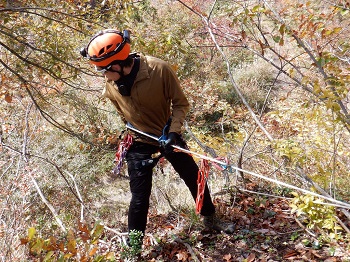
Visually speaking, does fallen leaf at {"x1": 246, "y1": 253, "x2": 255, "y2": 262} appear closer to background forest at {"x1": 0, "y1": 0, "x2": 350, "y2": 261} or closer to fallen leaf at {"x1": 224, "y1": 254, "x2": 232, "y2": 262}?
background forest at {"x1": 0, "y1": 0, "x2": 350, "y2": 261}

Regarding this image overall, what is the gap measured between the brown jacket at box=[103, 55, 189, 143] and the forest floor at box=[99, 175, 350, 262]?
46.0 inches

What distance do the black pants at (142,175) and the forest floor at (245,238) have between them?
445mm

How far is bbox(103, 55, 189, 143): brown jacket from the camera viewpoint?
114 inches

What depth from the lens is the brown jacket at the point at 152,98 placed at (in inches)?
114

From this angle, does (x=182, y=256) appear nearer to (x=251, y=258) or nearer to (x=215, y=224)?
(x=215, y=224)

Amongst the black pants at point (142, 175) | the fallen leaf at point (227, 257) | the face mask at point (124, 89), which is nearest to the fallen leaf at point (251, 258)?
the fallen leaf at point (227, 257)

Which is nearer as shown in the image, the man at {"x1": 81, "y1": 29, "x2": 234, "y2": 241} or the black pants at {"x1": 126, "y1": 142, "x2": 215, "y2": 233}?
the man at {"x1": 81, "y1": 29, "x2": 234, "y2": 241}

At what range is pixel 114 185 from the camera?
7160 mm

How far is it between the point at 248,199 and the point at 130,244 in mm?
1499

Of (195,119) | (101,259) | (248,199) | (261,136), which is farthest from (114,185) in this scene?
(101,259)

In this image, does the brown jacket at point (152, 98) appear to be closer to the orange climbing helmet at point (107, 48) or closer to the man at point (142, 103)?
the man at point (142, 103)

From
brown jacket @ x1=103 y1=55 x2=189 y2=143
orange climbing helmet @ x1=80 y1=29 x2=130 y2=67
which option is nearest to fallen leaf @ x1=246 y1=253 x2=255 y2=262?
brown jacket @ x1=103 y1=55 x2=189 y2=143

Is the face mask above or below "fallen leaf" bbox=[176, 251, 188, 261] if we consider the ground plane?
above

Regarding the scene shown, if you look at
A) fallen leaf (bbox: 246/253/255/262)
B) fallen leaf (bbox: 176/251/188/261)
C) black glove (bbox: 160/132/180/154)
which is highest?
black glove (bbox: 160/132/180/154)
